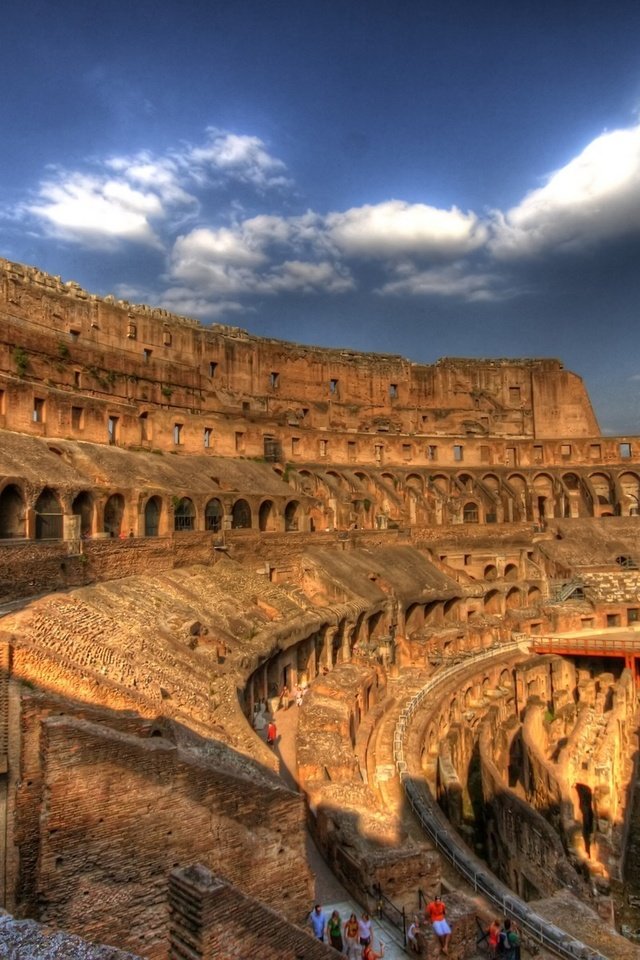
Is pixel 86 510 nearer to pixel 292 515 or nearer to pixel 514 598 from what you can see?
pixel 292 515

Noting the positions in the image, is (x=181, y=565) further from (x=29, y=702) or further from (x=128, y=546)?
(x=29, y=702)

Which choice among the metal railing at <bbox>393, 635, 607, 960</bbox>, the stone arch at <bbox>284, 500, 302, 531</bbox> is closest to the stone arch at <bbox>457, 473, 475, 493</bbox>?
the stone arch at <bbox>284, 500, 302, 531</bbox>

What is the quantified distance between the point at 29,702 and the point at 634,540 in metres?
37.1

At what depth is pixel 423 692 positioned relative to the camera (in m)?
21.2

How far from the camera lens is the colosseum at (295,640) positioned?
338 inches

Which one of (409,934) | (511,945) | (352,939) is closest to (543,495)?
(511,945)

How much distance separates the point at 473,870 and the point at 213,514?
1907 cm

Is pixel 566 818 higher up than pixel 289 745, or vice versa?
pixel 289 745

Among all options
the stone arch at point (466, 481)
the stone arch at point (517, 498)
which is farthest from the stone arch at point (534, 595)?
the stone arch at point (466, 481)

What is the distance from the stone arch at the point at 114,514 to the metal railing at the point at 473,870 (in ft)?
39.8

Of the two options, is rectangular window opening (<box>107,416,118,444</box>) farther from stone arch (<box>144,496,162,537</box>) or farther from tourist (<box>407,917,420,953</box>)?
tourist (<box>407,917,420,953</box>)

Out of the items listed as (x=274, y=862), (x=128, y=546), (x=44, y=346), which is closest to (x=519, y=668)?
(x=128, y=546)

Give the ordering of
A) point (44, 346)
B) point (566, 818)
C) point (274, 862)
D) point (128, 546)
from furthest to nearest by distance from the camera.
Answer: point (44, 346) → point (128, 546) → point (566, 818) → point (274, 862)

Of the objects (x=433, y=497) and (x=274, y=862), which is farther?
(x=433, y=497)
